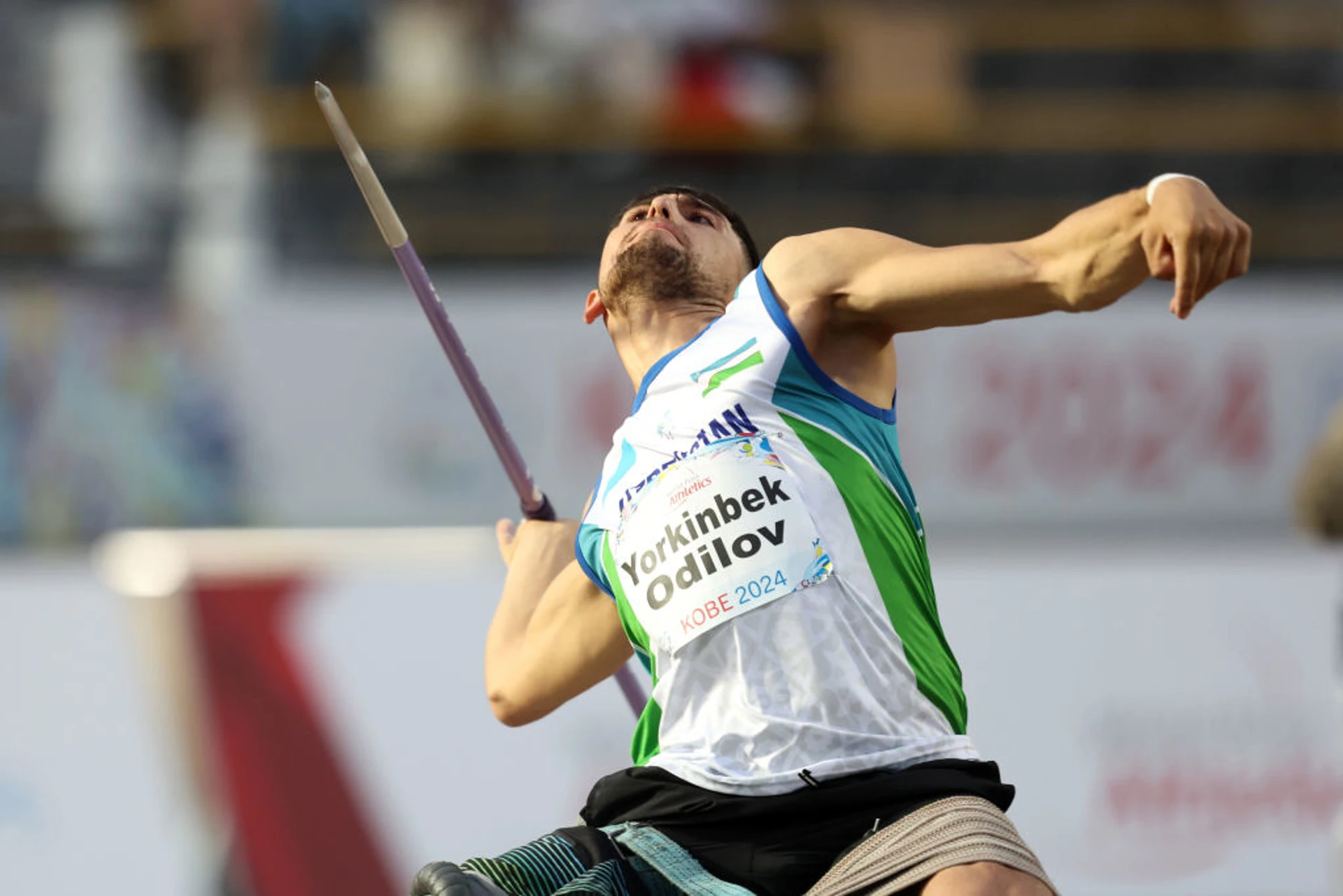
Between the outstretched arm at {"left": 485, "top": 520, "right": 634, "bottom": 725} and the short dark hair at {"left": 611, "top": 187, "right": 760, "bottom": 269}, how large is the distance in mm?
662

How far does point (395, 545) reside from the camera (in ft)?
21.3

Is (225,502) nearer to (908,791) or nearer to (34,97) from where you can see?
(34,97)

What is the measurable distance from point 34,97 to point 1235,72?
5.32 m

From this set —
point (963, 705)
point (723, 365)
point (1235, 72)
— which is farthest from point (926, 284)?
point (1235, 72)

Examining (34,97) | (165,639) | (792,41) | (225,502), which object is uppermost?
(34,97)

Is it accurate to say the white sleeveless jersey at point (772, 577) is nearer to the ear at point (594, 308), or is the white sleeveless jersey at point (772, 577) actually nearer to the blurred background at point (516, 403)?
the ear at point (594, 308)

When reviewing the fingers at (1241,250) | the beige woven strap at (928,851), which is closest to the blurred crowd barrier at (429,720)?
the beige woven strap at (928,851)

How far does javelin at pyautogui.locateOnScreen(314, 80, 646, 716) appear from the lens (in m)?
3.63

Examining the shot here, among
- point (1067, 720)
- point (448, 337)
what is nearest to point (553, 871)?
point (448, 337)

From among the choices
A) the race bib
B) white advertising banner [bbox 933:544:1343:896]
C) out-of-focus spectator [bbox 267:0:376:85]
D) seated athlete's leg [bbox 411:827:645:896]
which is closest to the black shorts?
seated athlete's leg [bbox 411:827:645:896]

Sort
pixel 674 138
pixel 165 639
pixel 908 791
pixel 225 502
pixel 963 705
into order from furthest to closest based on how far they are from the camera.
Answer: pixel 674 138, pixel 225 502, pixel 165 639, pixel 963 705, pixel 908 791

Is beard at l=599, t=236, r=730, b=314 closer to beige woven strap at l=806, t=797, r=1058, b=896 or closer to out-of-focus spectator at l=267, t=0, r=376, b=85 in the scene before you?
beige woven strap at l=806, t=797, r=1058, b=896

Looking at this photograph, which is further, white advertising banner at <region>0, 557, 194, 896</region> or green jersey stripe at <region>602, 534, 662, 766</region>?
white advertising banner at <region>0, 557, 194, 896</region>

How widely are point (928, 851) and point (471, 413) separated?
489 centimetres
